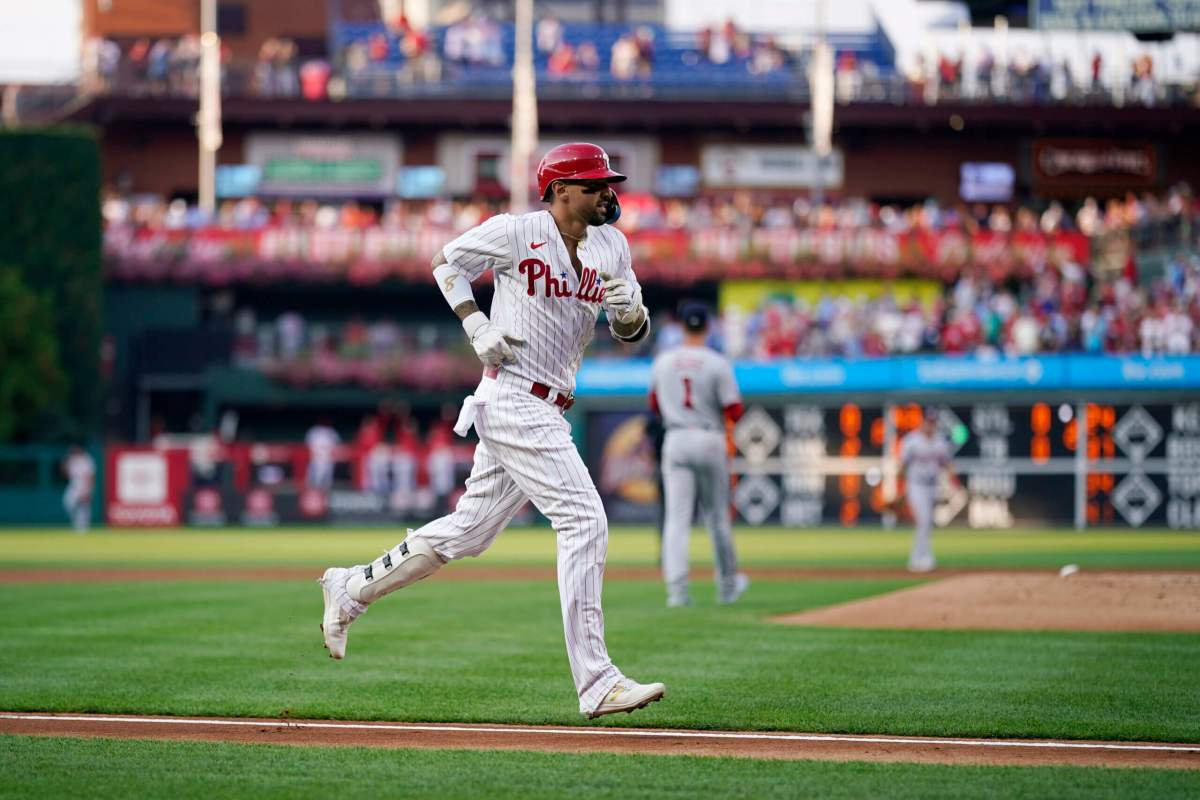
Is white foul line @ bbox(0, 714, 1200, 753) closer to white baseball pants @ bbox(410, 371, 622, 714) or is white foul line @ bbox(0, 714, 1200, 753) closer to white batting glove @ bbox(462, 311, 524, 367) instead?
white baseball pants @ bbox(410, 371, 622, 714)

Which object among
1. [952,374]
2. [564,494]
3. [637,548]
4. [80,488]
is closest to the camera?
[564,494]

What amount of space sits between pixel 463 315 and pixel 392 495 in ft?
95.4

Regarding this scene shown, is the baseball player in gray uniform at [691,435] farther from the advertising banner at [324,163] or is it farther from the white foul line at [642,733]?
the advertising banner at [324,163]

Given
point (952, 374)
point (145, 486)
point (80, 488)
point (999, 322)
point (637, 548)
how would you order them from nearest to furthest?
point (637, 548) < point (952, 374) < point (80, 488) < point (999, 322) < point (145, 486)

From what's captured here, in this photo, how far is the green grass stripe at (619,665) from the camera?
8.06 m

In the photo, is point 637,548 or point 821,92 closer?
point 637,548

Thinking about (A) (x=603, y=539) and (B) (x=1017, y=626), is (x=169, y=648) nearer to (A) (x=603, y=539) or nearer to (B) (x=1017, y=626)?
(A) (x=603, y=539)

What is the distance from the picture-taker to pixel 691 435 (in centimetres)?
1452

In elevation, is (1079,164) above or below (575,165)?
above

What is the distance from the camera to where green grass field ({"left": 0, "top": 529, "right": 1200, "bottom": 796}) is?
6.36 m

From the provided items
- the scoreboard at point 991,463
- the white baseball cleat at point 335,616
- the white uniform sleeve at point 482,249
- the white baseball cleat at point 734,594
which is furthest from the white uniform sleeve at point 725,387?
the scoreboard at point 991,463

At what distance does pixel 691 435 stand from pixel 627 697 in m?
7.23

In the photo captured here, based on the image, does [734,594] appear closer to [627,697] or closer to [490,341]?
[627,697]

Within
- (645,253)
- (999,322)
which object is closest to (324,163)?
(645,253)
